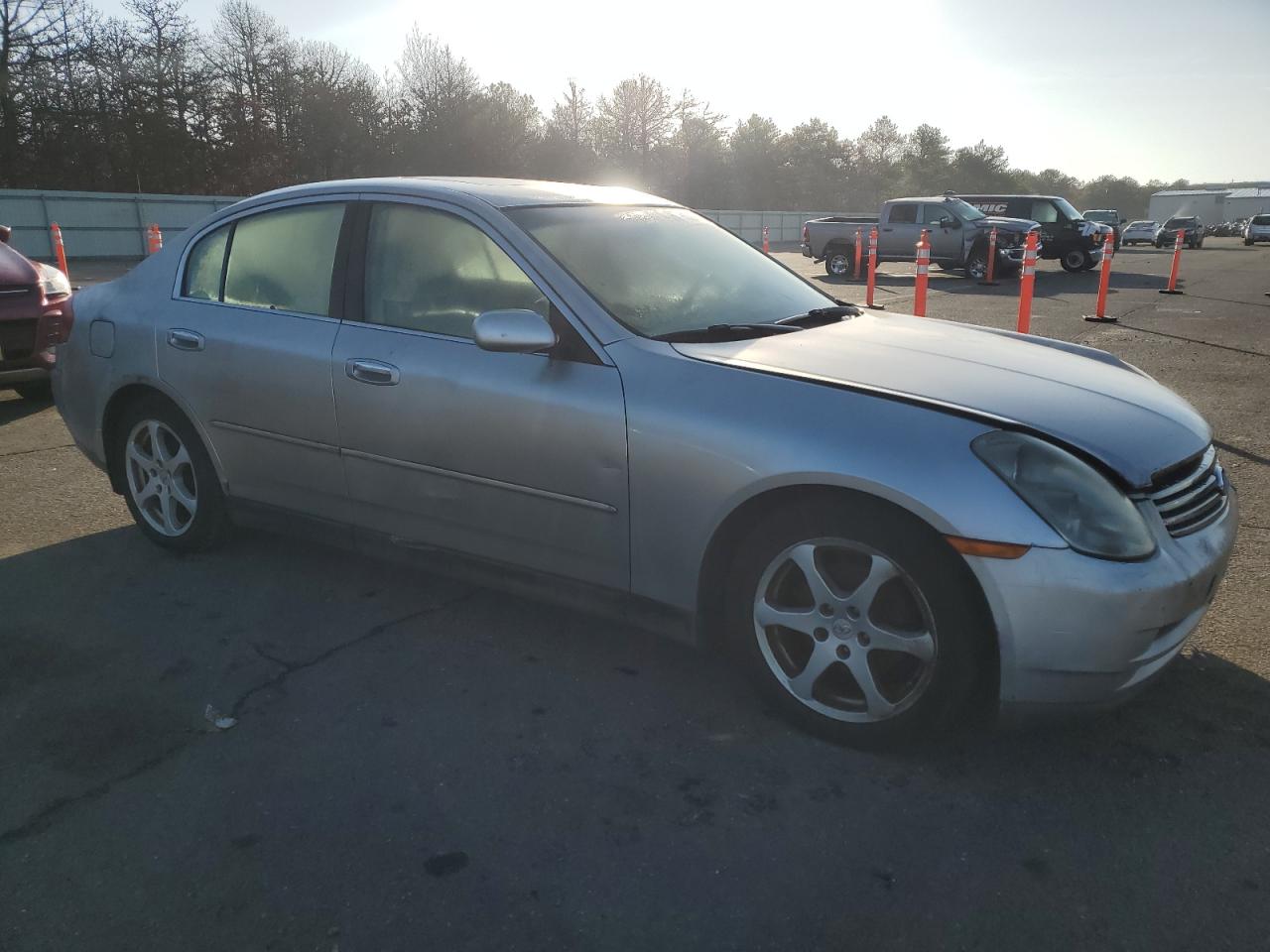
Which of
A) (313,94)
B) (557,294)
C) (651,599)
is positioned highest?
(313,94)

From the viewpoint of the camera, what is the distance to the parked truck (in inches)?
861

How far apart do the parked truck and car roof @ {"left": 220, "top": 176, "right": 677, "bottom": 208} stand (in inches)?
758

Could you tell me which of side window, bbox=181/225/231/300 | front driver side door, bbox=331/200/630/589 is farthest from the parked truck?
front driver side door, bbox=331/200/630/589

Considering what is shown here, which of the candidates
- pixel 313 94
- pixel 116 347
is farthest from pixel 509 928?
pixel 313 94

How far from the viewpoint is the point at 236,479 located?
13.4 feet

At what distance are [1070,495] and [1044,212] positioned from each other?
82.0 ft

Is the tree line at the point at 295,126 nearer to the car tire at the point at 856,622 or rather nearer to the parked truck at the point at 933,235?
the parked truck at the point at 933,235

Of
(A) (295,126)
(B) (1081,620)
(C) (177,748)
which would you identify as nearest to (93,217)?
(A) (295,126)

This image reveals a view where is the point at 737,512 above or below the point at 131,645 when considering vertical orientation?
above

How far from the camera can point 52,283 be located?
749cm

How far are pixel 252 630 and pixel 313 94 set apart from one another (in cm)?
4279

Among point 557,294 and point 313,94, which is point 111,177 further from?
point 557,294

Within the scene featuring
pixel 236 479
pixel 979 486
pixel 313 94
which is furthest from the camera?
pixel 313 94

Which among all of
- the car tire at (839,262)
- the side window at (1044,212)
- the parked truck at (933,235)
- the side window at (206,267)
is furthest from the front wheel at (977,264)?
the side window at (206,267)
